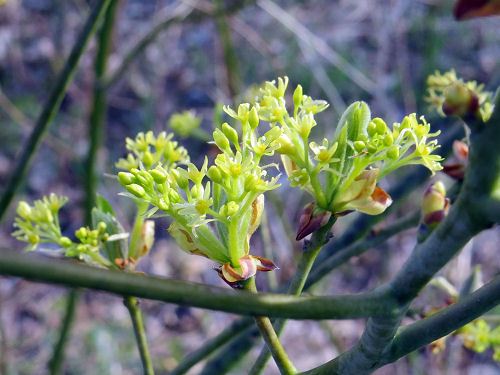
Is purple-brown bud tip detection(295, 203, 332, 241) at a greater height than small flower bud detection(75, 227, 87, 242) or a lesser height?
lesser

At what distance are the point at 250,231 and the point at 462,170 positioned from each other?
18.6 inches

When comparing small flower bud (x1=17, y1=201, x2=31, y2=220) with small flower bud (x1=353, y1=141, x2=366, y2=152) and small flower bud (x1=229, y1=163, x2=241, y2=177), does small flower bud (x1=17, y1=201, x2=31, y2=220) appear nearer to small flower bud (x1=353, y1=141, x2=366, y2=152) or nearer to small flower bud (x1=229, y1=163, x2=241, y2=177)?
small flower bud (x1=229, y1=163, x2=241, y2=177)

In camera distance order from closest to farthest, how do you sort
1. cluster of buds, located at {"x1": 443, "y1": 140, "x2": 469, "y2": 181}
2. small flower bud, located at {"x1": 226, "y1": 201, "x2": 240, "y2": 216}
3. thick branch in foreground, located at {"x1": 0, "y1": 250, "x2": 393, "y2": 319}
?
thick branch in foreground, located at {"x1": 0, "y1": 250, "x2": 393, "y2": 319}
small flower bud, located at {"x1": 226, "y1": 201, "x2": 240, "y2": 216}
cluster of buds, located at {"x1": 443, "y1": 140, "x2": 469, "y2": 181}

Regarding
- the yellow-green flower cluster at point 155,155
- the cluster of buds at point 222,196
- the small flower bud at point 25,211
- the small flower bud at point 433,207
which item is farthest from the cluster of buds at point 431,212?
the small flower bud at point 25,211

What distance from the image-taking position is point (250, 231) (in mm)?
811

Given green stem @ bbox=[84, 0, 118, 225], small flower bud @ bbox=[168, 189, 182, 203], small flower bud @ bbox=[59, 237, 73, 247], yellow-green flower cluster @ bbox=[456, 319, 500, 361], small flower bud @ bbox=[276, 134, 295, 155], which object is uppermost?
green stem @ bbox=[84, 0, 118, 225]

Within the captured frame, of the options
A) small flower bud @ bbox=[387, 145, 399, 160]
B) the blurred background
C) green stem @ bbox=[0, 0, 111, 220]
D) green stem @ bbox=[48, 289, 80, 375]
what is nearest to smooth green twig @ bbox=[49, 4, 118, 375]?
green stem @ bbox=[48, 289, 80, 375]

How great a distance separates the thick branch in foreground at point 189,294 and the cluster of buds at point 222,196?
0.66 ft

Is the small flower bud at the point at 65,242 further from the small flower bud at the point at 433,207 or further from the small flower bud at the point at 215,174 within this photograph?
the small flower bud at the point at 433,207

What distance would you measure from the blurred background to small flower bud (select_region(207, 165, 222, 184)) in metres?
1.41

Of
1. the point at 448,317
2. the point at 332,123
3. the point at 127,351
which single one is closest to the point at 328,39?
the point at 332,123

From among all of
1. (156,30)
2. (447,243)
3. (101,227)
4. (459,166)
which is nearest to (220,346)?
(101,227)

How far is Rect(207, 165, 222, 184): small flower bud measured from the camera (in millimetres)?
723

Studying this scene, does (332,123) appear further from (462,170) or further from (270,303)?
(270,303)
